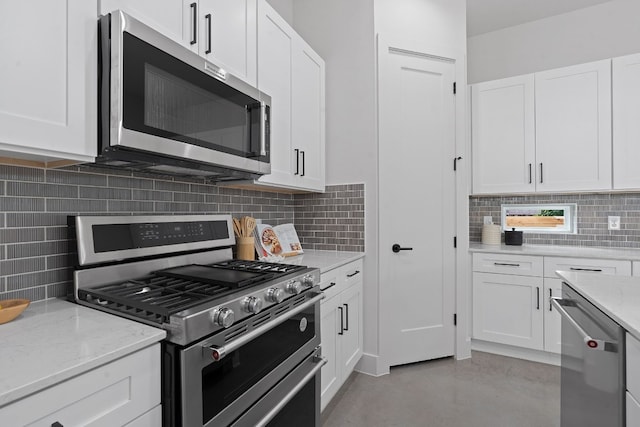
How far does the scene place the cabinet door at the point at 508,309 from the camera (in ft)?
8.53

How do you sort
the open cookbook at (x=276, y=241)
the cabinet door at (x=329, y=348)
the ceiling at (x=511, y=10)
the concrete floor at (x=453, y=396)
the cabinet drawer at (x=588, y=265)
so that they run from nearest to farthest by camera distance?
1. the cabinet door at (x=329, y=348)
2. the concrete floor at (x=453, y=396)
3. the open cookbook at (x=276, y=241)
4. the cabinet drawer at (x=588, y=265)
5. the ceiling at (x=511, y=10)

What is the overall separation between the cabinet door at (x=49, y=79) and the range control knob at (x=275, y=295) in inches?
28.2

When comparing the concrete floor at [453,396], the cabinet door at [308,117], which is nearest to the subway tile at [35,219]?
the cabinet door at [308,117]

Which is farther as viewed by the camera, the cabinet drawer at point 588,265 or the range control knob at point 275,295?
the cabinet drawer at point 588,265

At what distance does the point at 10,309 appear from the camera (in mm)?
876

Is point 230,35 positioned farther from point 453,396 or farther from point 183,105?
point 453,396

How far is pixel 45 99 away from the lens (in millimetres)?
865

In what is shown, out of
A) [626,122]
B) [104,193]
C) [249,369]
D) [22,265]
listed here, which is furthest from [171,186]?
[626,122]

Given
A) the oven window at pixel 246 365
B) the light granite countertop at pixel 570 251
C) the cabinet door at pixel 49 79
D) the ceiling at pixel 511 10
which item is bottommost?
the oven window at pixel 246 365

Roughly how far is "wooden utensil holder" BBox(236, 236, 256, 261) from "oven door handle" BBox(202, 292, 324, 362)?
608 mm

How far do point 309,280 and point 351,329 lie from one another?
93cm

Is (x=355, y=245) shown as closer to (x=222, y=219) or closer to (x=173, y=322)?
(x=222, y=219)

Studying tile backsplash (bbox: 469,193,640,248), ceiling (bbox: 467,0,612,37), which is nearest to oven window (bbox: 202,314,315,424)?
tile backsplash (bbox: 469,193,640,248)

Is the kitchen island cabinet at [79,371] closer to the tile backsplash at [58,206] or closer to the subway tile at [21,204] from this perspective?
the tile backsplash at [58,206]
